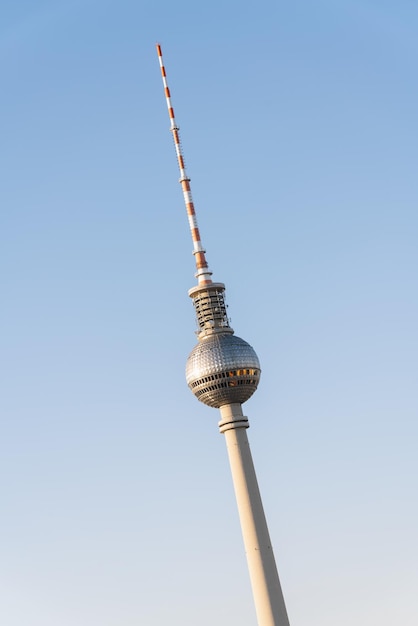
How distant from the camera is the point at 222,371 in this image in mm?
153375

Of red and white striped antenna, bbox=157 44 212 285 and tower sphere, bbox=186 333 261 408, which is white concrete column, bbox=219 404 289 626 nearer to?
tower sphere, bbox=186 333 261 408

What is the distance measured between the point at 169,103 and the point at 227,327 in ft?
129

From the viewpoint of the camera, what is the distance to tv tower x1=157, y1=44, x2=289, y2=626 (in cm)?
14238

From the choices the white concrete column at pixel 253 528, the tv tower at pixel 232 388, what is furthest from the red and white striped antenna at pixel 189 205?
the white concrete column at pixel 253 528

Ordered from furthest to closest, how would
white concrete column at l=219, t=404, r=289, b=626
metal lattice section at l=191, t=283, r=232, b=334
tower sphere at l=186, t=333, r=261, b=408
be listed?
metal lattice section at l=191, t=283, r=232, b=334 < tower sphere at l=186, t=333, r=261, b=408 < white concrete column at l=219, t=404, r=289, b=626

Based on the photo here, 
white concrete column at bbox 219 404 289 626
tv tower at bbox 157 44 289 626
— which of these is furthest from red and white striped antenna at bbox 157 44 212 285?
white concrete column at bbox 219 404 289 626

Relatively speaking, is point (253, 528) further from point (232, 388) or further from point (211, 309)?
point (211, 309)

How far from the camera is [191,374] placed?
→ 157 meters

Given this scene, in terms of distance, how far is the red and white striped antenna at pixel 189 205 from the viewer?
166 metres

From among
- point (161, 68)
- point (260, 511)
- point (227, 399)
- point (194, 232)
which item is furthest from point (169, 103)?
point (260, 511)

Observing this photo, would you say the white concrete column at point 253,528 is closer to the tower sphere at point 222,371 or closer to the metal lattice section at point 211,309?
the tower sphere at point 222,371

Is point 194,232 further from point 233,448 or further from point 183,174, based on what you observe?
point 233,448

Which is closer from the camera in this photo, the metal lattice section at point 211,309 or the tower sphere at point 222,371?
the tower sphere at point 222,371

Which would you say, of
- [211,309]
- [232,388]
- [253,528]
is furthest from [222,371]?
[253,528]
